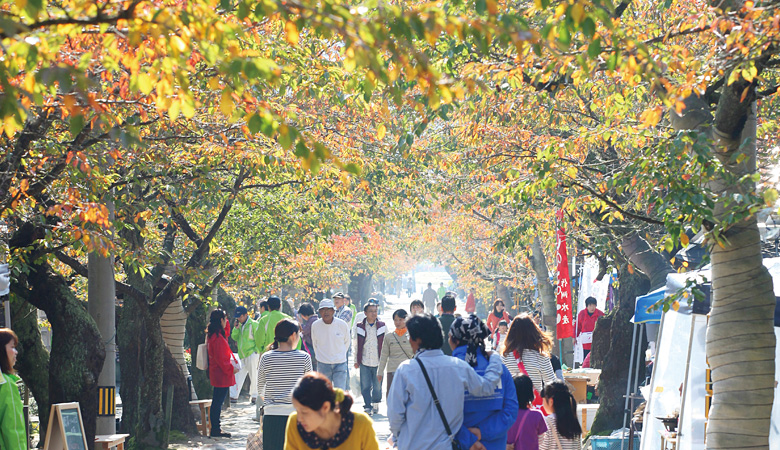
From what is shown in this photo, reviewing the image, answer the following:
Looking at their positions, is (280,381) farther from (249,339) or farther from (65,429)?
(249,339)

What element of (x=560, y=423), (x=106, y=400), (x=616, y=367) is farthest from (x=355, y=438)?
(x=616, y=367)

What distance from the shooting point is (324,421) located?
5.02 meters

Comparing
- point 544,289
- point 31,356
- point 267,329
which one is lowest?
point 31,356

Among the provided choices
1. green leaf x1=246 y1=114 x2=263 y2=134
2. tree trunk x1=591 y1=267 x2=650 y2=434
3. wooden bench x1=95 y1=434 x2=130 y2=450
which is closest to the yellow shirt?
green leaf x1=246 y1=114 x2=263 y2=134

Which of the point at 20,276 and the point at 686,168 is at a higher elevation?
the point at 686,168

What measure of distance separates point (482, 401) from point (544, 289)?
51.0 feet

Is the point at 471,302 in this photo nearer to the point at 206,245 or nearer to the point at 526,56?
the point at 206,245

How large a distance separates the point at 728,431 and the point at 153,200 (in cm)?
867

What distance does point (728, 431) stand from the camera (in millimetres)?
5590

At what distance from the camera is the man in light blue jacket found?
18.9ft

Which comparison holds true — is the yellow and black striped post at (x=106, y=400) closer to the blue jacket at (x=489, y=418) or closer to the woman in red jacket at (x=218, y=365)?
the woman in red jacket at (x=218, y=365)

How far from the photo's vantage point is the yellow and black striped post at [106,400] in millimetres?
9680

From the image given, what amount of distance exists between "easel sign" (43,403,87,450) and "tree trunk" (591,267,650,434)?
7.69 metres

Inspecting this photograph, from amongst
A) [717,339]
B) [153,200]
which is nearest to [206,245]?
[153,200]
